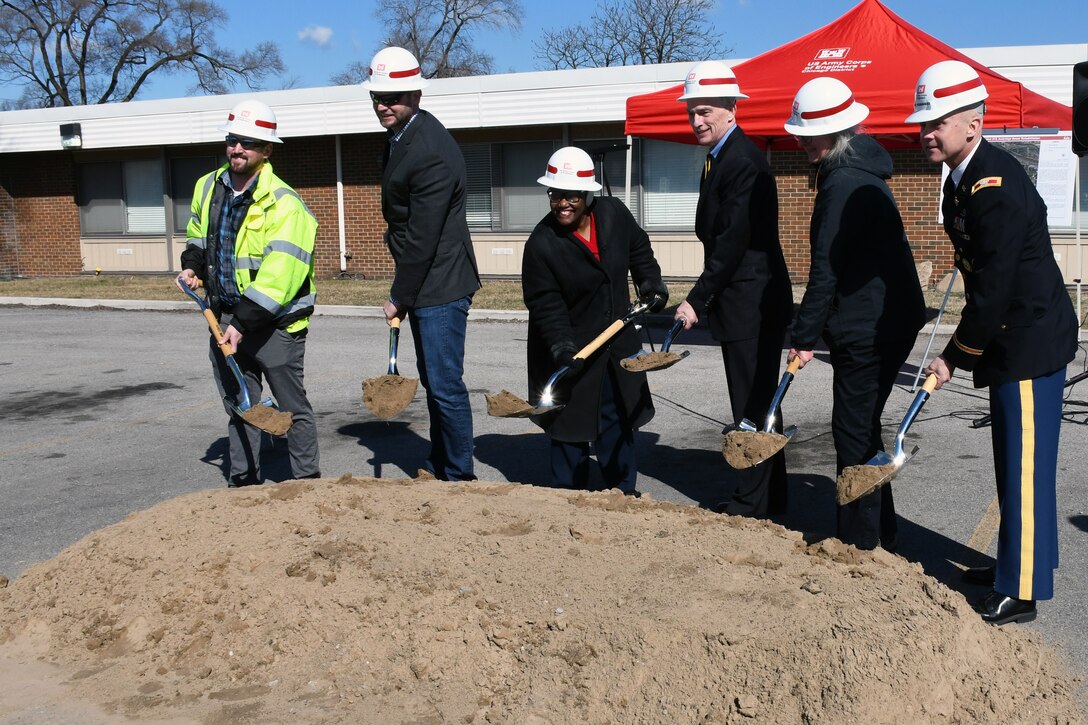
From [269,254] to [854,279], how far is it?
9.44 ft

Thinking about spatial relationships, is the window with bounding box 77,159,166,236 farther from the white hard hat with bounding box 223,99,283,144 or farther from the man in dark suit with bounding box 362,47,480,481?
the man in dark suit with bounding box 362,47,480,481

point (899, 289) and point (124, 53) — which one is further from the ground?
point (124, 53)

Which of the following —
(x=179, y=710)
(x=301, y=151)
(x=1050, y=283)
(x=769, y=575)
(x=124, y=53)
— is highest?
(x=124, y=53)

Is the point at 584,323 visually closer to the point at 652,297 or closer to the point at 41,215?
the point at 652,297

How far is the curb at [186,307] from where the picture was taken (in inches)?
599

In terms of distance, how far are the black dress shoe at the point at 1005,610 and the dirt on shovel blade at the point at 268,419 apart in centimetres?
325

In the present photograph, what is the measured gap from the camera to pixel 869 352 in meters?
4.70

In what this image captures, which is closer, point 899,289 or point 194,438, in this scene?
point 899,289

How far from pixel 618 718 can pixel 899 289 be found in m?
2.36

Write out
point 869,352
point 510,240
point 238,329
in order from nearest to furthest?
point 869,352
point 238,329
point 510,240

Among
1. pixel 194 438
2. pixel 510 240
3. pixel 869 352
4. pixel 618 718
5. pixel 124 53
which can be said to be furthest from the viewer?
pixel 124 53

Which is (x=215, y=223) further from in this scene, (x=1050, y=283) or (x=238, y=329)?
(x=1050, y=283)

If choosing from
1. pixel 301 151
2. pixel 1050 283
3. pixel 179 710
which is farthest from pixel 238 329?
pixel 301 151

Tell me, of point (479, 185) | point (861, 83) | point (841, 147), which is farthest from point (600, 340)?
point (479, 185)
